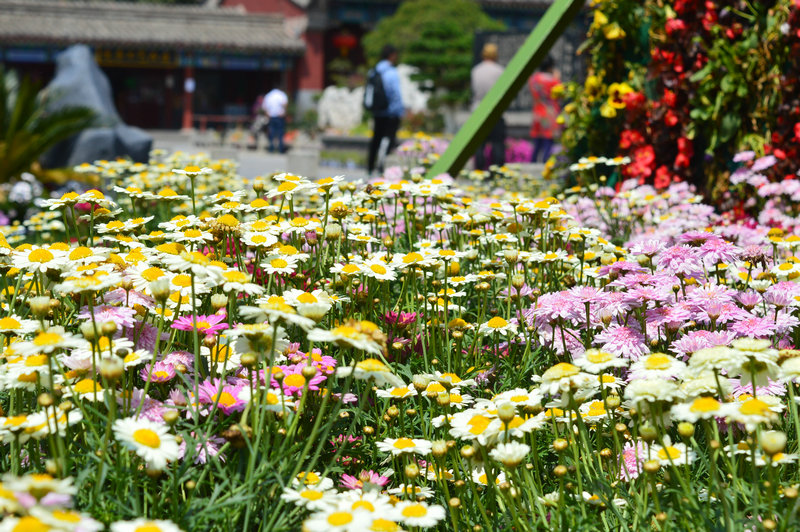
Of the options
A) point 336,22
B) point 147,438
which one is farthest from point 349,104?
point 147,438

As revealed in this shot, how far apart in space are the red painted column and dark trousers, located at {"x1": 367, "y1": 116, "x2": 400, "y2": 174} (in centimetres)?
2487

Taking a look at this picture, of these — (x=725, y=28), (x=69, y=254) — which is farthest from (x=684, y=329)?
(x=725, y=28)

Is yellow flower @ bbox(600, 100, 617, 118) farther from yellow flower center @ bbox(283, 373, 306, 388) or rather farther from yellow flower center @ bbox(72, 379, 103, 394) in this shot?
yellow flower center @ bbox(72, 379, 103, 394)

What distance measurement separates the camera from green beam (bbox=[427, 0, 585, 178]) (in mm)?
4188

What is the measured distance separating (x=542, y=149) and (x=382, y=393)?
30.5 ft

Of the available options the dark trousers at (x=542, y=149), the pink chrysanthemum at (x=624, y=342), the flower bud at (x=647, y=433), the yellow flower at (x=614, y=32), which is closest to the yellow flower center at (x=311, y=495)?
the flower bud at (x=647, y=433)

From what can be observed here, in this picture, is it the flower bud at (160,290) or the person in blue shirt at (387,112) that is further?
the person in blue shirt at (387,112)

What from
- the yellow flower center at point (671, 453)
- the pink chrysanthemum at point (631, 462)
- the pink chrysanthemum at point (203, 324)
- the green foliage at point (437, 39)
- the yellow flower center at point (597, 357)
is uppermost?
the green foliage at point (437, 39)

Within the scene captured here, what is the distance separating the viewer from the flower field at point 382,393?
135 cm

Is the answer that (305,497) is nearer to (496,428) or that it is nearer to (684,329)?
(496,428)

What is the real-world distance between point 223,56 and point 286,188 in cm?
3213

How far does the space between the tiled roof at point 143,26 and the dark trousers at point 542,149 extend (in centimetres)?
2335

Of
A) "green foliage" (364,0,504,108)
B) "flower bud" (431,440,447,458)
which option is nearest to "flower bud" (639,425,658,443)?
"flower bud" (431,440,447,458)

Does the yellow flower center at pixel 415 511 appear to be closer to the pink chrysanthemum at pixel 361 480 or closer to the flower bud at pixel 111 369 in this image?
the pink chrysanthemum at pixel 361 480
